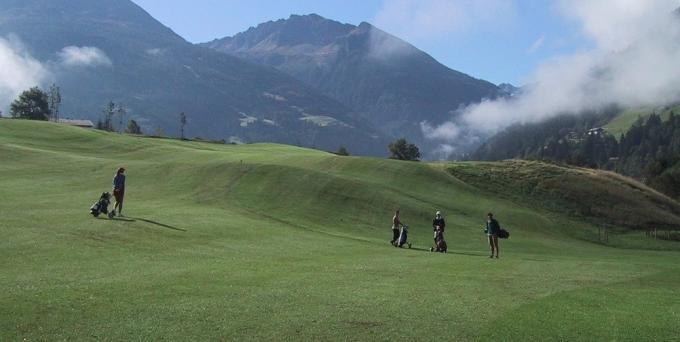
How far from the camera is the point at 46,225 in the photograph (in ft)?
93.5

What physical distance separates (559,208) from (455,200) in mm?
12192

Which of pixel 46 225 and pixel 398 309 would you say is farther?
pixel 46 225

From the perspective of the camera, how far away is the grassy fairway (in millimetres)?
14922

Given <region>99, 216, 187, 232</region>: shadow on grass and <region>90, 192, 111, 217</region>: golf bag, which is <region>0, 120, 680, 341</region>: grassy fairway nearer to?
<region>99, 216, 187, 232</region>: shadow on grass

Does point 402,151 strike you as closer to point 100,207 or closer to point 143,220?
point 100,207

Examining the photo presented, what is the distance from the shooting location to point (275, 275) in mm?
21578

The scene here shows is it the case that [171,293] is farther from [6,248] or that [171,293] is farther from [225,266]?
[6,248]

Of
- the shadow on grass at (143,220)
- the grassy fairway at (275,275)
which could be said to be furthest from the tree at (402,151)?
the shadow on grass at (143,220)

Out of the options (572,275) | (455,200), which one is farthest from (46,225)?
(455,200)

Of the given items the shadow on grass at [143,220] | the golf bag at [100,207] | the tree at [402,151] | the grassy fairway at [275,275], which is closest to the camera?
the grassy fairway at [275,275]

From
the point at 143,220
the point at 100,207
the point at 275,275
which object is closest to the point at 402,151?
the point at 100,207

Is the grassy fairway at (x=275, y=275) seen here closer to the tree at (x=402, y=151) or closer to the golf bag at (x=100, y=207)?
the golf bag at (x=100, y=207)

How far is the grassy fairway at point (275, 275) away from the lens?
14922mm

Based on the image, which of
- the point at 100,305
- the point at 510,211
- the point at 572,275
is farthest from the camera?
the point at 510,211
